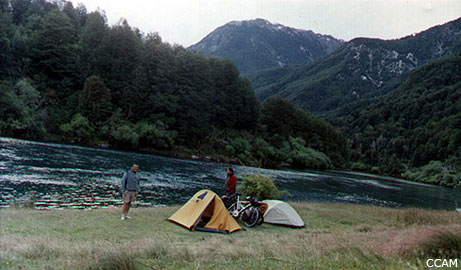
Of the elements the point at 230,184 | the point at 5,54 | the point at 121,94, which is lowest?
the point at 230,184

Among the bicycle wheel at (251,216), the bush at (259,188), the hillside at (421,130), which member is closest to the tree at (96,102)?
the bush at (259,188)

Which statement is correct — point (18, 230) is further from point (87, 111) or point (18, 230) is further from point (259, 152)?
point (259, 152)

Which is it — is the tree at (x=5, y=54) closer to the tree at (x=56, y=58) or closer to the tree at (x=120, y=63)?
the tree at (x=56, y=58)

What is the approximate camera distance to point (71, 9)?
85125 mm

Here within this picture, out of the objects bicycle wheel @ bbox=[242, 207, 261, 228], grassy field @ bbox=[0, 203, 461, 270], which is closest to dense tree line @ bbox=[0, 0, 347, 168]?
grassy field @ bbox=[0, 203, 461, 270]

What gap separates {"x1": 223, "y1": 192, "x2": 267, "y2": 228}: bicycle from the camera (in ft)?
48.4

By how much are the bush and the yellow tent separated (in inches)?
231

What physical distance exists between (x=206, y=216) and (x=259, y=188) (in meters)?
6.14

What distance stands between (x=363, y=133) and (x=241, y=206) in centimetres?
19315

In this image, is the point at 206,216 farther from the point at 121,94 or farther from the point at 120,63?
the point at 120,63

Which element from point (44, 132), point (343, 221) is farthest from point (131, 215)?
point (44, 132)

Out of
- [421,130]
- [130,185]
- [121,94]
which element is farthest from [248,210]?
[421,130]

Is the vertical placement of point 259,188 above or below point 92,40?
below

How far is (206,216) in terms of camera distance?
14.2m
